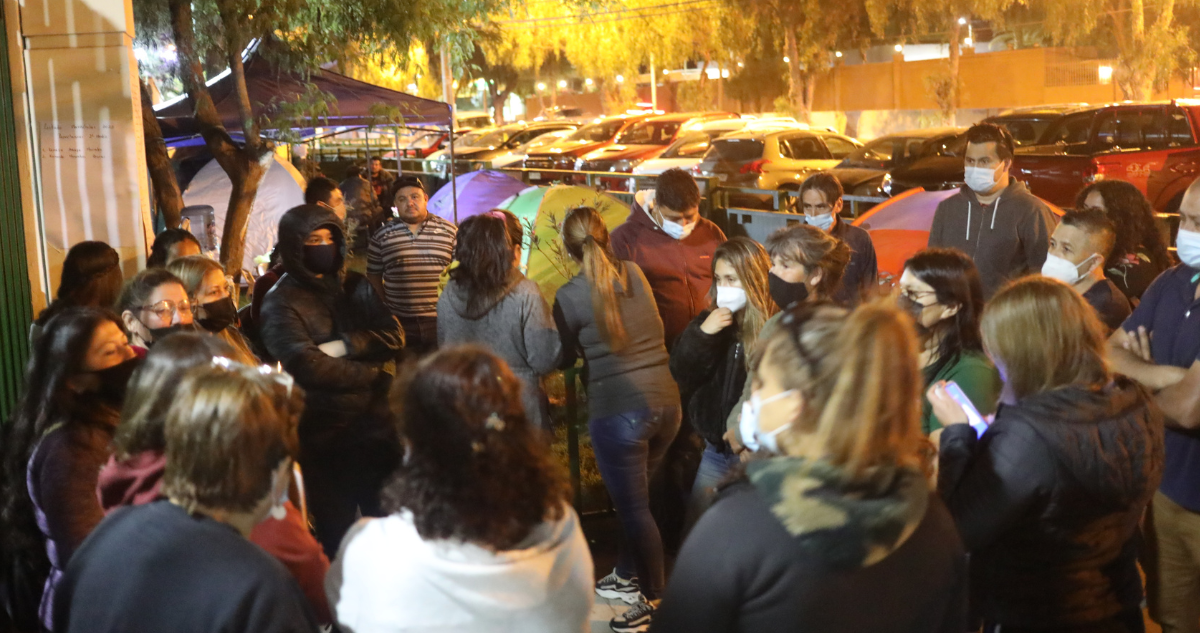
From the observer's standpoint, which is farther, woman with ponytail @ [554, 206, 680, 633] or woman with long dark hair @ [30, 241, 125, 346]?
woman with long dark hair @ [30, 241, 125, 346]

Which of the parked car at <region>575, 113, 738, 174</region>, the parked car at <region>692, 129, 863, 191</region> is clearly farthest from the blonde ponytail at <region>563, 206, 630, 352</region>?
the parked car at <region>575, 113, 738, 174</region>

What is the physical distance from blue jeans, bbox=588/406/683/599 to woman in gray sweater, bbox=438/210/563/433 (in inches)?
14.4

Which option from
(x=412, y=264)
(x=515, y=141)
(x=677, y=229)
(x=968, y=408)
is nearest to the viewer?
(x=968, y=408)

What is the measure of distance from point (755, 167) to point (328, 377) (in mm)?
15265

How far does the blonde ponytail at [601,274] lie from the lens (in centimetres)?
449

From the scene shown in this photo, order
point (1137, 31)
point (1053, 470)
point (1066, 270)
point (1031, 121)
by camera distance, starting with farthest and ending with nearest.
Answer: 1. point (1137, 31)
2. point (1031, 121)
3. point (1066, 270)
4. point (1053, 470)

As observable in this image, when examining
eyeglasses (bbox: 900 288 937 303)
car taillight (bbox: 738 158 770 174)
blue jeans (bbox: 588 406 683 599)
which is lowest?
blue jeans (bbox: 588 406 683 599)

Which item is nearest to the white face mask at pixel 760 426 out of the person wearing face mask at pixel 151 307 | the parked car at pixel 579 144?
the person wearing face mask at pixel 151 307

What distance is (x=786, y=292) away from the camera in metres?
4.31

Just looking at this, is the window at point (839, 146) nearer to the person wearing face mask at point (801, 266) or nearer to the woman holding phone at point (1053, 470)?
the person wearing face mask at point (801, 266)

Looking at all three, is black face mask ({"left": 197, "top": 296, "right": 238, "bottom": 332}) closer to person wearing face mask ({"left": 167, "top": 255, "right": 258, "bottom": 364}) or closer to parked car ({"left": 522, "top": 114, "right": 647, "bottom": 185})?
person wearing face mask ({"left": 167, "top": 255, "right": 258, "bottom": 364})

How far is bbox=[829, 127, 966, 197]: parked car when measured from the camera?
17.2 meters

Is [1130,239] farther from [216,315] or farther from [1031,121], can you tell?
[1031,121]

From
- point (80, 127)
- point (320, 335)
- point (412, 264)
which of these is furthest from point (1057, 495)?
point (80, 127)
